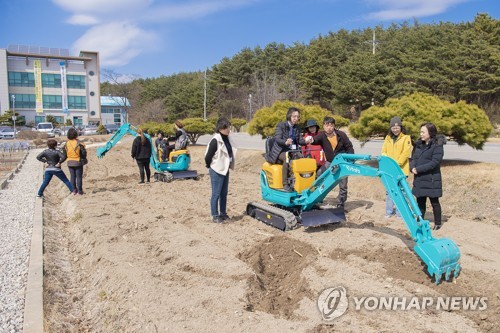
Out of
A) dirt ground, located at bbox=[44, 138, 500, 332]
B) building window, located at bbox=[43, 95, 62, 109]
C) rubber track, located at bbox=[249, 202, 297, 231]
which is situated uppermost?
building window, located at bbox=[43, 95, 62, 109]

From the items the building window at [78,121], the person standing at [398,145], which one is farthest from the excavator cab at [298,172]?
the building window at [78,121]

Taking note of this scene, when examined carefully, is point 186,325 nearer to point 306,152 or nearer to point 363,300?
point 363,300

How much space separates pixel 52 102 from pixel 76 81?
189 inches

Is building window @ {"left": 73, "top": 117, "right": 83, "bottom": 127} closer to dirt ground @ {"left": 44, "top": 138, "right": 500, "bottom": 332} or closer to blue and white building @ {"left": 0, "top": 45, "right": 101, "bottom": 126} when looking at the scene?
blue and white building @ {"left": 0, "top": 45, "right": 101, "bottom": 126}

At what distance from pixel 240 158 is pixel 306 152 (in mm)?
11367

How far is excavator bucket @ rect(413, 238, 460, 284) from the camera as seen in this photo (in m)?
4.52

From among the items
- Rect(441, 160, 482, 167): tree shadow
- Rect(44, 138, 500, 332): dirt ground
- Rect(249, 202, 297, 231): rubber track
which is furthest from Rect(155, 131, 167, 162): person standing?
Rect(441, 160, 482, 167): tree shadow

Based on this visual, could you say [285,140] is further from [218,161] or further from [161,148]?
[161,148]

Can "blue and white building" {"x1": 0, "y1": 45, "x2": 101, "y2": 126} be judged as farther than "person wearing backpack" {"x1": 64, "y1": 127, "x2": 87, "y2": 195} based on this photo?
Yes

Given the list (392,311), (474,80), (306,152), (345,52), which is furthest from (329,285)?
(345,52)

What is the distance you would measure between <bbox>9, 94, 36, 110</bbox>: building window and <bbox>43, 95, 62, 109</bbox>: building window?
148 centimetres

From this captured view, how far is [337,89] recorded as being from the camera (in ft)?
135

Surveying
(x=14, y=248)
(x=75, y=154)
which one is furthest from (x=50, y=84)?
(x=14, y=248)

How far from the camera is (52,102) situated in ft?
205
